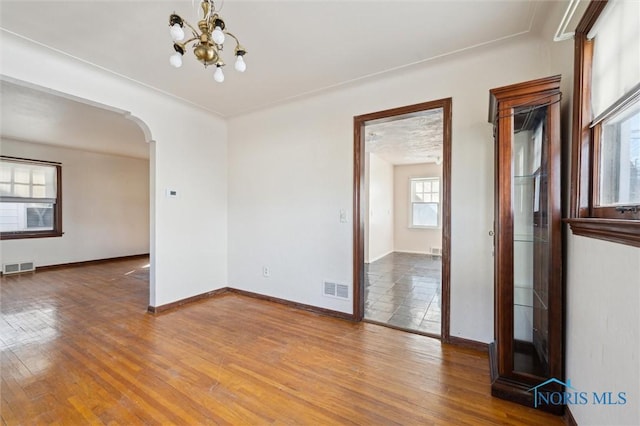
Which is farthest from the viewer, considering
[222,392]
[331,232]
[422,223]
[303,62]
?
[422,223]

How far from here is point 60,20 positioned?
2.01m

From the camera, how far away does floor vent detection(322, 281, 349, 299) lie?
312 cm

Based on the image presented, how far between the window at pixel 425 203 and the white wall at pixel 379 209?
0.61m

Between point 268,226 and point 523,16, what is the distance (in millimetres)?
3253

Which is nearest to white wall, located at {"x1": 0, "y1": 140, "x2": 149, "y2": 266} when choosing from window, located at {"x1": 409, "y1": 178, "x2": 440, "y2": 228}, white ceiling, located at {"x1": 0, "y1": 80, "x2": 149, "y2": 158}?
white ceiling, located at {"x1": 0, "y1": 80, "x2": 149, "y2": 158}

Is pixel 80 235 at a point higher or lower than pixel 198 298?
higher

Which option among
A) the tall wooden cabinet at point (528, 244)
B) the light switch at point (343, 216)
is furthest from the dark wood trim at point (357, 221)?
the tall wooden cabinet at point (528, 244)

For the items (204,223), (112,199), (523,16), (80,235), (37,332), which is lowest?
(37,332)

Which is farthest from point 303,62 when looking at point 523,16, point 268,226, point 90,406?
point 90,406

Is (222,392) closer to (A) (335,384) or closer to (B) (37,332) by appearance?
(A) (335,384)

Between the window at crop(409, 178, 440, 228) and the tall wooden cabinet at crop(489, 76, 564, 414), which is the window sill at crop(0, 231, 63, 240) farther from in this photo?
the window at crop(409, 178, 440, 228)

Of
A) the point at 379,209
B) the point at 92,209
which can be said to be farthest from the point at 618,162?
the point at 92,209

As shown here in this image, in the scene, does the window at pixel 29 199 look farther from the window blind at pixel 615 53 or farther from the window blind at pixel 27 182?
the window blind at pixel 615 53

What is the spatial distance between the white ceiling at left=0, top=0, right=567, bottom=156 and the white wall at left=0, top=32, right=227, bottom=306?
216 millimetres
